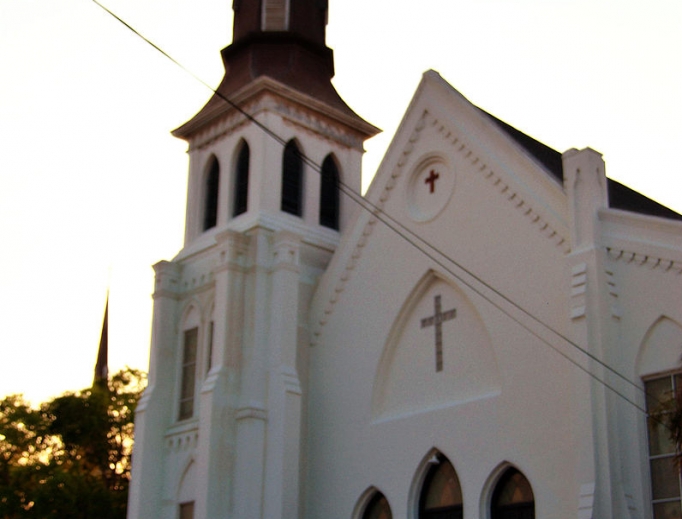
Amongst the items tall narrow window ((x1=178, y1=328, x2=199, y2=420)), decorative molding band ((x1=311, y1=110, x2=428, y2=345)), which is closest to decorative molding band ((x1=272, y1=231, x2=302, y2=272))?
decorative molding band ((x1=311, y1=110, x2=428, y2=345))

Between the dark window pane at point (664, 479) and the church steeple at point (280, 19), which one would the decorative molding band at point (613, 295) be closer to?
the dark window pane at point (664, 479)

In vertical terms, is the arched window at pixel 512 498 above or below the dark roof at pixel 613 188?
below

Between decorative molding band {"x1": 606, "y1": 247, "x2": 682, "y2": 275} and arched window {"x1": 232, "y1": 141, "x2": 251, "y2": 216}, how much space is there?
382 inches

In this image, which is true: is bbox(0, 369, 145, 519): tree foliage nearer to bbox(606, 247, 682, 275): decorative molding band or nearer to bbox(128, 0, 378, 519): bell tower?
bbox(128, 0, 378, 519): bell tower

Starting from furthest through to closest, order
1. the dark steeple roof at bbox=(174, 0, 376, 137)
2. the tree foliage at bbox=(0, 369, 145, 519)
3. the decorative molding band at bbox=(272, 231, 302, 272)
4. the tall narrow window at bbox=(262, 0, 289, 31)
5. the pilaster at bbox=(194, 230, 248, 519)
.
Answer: the tree foliage at bbox=(0, 369, 145, 519), the tall narrow window at bbox=(262, 0, 289, 31), the dark steeple roof at bbox=(174, 0, 376, 137), the decorative molding band at bbox=(272, 231, 302, 272), the pilaster at bbox=(194, 230, 248, 519)

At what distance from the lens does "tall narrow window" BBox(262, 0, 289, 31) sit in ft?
93.9

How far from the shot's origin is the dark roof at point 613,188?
2383 cm

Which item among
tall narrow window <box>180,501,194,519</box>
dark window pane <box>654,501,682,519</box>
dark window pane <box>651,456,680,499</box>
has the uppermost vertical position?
tall narrow window <box>180,501,194,519</box>

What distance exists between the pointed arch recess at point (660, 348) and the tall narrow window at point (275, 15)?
545 inches

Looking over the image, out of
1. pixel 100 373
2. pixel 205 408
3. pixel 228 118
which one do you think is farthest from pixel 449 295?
pixel 100 373

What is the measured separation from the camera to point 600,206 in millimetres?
19078

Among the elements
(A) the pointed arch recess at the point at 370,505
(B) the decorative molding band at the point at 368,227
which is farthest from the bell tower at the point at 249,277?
(A) the pointed arch recess at the point at 370,505

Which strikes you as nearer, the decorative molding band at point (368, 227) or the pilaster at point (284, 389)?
the pilaster at point (284, 389)

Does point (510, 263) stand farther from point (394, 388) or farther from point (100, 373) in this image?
point (100, 373)
